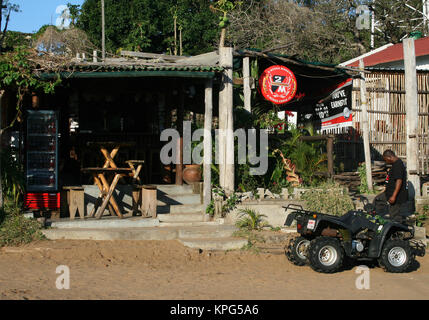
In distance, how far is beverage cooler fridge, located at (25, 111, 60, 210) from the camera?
10.9 meters

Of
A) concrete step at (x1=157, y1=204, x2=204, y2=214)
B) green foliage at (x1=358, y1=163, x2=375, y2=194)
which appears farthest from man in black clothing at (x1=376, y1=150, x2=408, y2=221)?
concrete step at (x1=157, y1=204, x2=204, y2=214)

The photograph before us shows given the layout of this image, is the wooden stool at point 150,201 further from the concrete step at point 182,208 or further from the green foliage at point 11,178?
the green foliage at point 11,178

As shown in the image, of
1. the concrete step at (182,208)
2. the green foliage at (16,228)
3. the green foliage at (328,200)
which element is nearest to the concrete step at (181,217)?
the concrete step at (182,208)

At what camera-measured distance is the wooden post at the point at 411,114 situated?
1248 cm

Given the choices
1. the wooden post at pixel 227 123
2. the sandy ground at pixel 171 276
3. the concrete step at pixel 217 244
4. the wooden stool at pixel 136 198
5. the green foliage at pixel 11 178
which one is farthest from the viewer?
the wooden post at pixel 227 123

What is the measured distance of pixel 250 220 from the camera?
10891mm

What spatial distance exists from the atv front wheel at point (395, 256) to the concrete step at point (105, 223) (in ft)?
15.0

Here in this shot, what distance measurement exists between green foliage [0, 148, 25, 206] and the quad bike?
17.9 ft

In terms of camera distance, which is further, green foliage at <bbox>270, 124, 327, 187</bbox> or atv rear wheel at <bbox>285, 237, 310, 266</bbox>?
green foliage at <bbox>270, 124, 327, 187</bbox>

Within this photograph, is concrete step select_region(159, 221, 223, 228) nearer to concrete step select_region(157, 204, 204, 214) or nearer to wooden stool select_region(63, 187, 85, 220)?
concrete step select_region(157, 204, 204, 214)

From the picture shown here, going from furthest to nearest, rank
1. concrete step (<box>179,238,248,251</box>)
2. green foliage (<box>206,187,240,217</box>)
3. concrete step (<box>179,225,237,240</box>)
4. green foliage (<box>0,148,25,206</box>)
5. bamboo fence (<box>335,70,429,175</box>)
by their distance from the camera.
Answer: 1. bamboo fence (<box>335,70,429,175</box>)
2. green foliage (<box>206,187,240,217</box>)
3. green foliage (<box>0,148,25,206</box>)
4. concrete step (<box>179,225,237,240</box>)
5. concrete step (<box>179,238,248,251</box>)

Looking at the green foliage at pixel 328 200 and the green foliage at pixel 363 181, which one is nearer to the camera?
the green foliage at pixel 328 200

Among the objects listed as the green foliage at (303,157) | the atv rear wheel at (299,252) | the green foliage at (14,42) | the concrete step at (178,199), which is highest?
the green foliage at (14,42)
